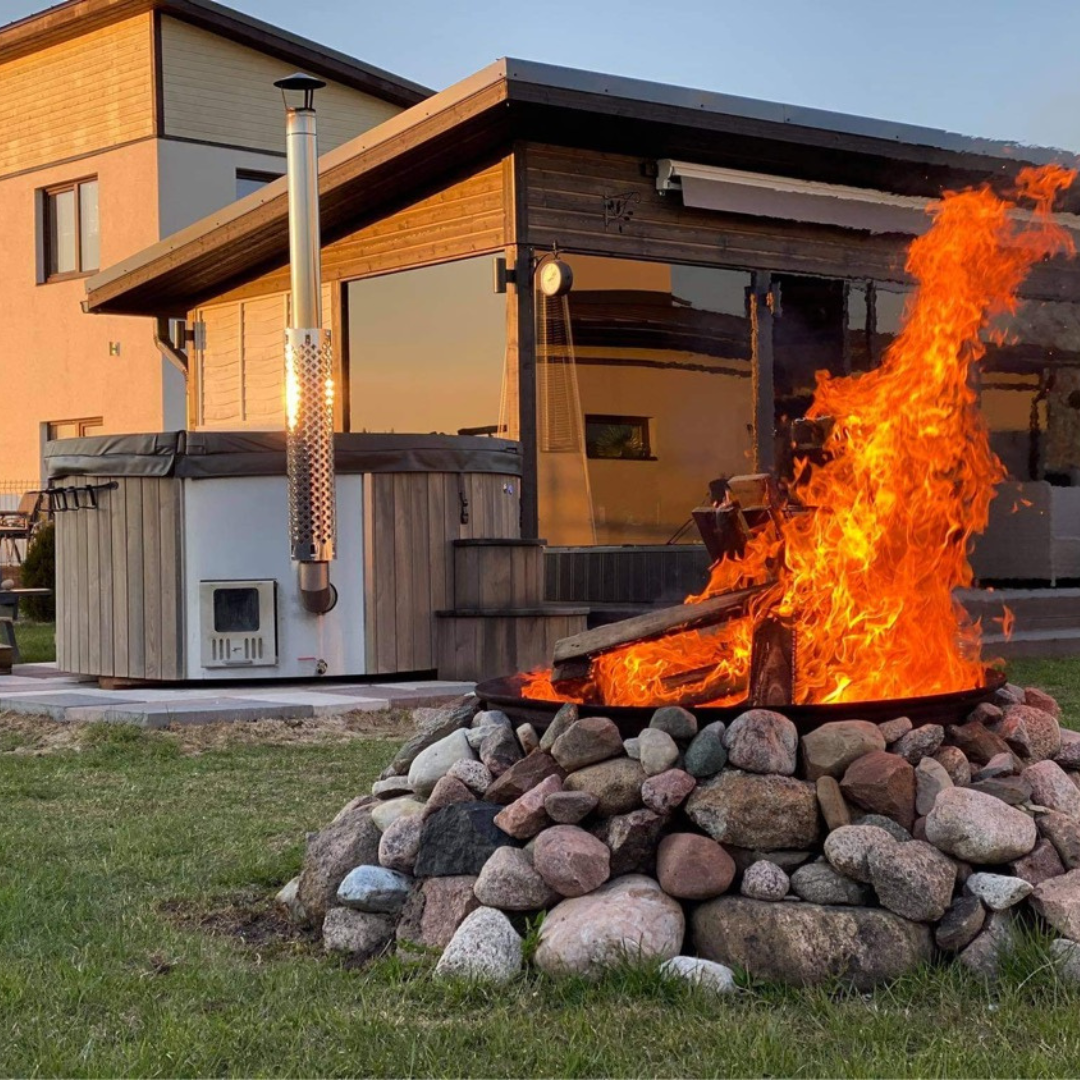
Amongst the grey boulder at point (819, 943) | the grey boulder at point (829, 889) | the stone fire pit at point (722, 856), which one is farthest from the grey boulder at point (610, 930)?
the grey boulder at point (829, 889)

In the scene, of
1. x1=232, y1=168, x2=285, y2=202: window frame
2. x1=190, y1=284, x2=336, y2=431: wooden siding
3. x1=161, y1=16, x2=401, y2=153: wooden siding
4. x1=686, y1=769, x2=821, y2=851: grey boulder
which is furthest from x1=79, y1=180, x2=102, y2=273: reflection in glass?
x1=686, y1=769, x2=821, y2=851: grey boulder

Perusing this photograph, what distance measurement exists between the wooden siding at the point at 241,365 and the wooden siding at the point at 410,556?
15.5 feet

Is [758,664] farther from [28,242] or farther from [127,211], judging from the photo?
[28,242]

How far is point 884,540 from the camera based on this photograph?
4070 millimetres

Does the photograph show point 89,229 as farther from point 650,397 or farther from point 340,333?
point 650,397

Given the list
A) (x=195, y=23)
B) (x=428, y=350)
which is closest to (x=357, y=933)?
(x=428, y=350)

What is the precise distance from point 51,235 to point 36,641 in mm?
10708

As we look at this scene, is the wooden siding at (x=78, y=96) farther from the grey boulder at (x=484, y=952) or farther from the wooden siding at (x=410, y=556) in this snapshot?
the grey boulder at (x=484, y=952)

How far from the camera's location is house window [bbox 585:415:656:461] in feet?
34.7

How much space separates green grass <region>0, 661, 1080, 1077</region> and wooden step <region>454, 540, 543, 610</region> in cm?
447

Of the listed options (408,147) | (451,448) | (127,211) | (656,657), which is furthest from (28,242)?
(656,657)

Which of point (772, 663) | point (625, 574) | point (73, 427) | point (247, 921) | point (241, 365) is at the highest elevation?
point (73, 427)

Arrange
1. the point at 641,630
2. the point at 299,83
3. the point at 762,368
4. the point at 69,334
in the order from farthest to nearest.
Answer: the point at 69,334, the point at 762,368, the point at 299,83, the point at 641,630

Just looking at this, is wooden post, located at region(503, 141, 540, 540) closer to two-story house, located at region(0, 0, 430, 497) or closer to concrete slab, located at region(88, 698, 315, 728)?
concrete slab, located at region(88, 698, 315, 728)
